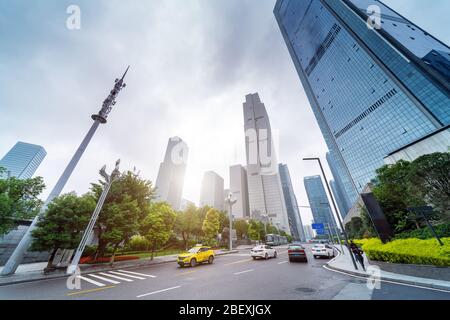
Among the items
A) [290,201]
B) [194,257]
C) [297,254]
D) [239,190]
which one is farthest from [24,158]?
[290,201]

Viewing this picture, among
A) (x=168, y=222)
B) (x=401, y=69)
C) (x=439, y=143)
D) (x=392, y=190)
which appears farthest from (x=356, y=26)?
(x=168, y=222)

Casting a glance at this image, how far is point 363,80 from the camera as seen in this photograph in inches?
2234

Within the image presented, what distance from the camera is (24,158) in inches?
3187

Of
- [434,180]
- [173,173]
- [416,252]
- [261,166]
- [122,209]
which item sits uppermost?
[173,173]

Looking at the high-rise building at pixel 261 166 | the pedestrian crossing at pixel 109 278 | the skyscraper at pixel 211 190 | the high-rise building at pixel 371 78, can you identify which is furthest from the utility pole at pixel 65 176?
the skyscraper at pixel 211 190

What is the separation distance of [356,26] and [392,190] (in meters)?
72.9

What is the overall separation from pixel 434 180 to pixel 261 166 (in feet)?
393

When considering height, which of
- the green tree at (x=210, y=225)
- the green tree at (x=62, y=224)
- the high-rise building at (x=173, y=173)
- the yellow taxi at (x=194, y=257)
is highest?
the high-rise building at (x=173, y=173)

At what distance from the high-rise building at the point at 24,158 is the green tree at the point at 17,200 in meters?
97.5

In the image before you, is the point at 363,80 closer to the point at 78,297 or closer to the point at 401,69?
the point at 401,69

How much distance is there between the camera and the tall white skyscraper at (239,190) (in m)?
128

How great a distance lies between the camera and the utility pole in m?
11.5

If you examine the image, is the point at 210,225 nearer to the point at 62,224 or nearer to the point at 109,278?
the point at 109,278

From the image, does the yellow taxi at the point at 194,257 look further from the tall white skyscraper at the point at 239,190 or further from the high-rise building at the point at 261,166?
the tall white skyscraper at the point at 239,190
